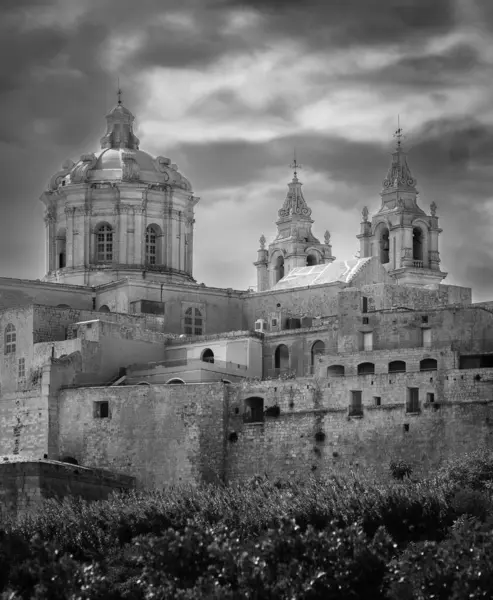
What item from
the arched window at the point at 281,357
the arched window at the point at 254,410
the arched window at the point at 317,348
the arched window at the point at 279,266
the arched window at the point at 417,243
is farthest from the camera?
the arched window at the point at 279,266

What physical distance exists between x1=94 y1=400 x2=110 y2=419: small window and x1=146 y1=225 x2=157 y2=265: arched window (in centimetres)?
1542

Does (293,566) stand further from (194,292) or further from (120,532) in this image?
(194,292)

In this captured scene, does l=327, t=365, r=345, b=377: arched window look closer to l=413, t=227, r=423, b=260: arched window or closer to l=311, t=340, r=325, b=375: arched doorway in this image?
l=311, t=340, r=325, b=375: arched doorway

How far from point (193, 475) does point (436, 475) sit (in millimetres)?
9440

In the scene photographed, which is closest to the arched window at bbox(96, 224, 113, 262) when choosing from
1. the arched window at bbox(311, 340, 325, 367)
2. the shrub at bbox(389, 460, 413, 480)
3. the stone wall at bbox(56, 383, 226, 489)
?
the arched window at bbox(311, 340, 325, 367)

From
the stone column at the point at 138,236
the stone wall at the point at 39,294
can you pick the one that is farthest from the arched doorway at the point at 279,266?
the stone wall at the point at 39,294

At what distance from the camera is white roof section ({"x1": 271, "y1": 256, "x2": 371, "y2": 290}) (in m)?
87.8

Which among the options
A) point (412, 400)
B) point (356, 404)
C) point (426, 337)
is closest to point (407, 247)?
point (426, 337)

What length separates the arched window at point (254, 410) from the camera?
253ft

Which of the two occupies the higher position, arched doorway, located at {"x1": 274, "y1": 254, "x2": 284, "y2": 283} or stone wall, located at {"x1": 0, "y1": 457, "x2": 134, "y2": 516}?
arched doorway, located at {"x1": 274, "y1": 254, "x2": 284, "y2": 283}

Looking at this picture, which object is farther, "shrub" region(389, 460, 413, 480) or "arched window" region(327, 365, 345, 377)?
"arched window" region(327, 365, 345, 377)

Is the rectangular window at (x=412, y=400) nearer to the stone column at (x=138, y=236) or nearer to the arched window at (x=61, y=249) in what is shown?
the stone column at (x=138, y=236)

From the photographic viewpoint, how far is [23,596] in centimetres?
6350

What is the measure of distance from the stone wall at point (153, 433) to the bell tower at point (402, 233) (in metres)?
24.4
